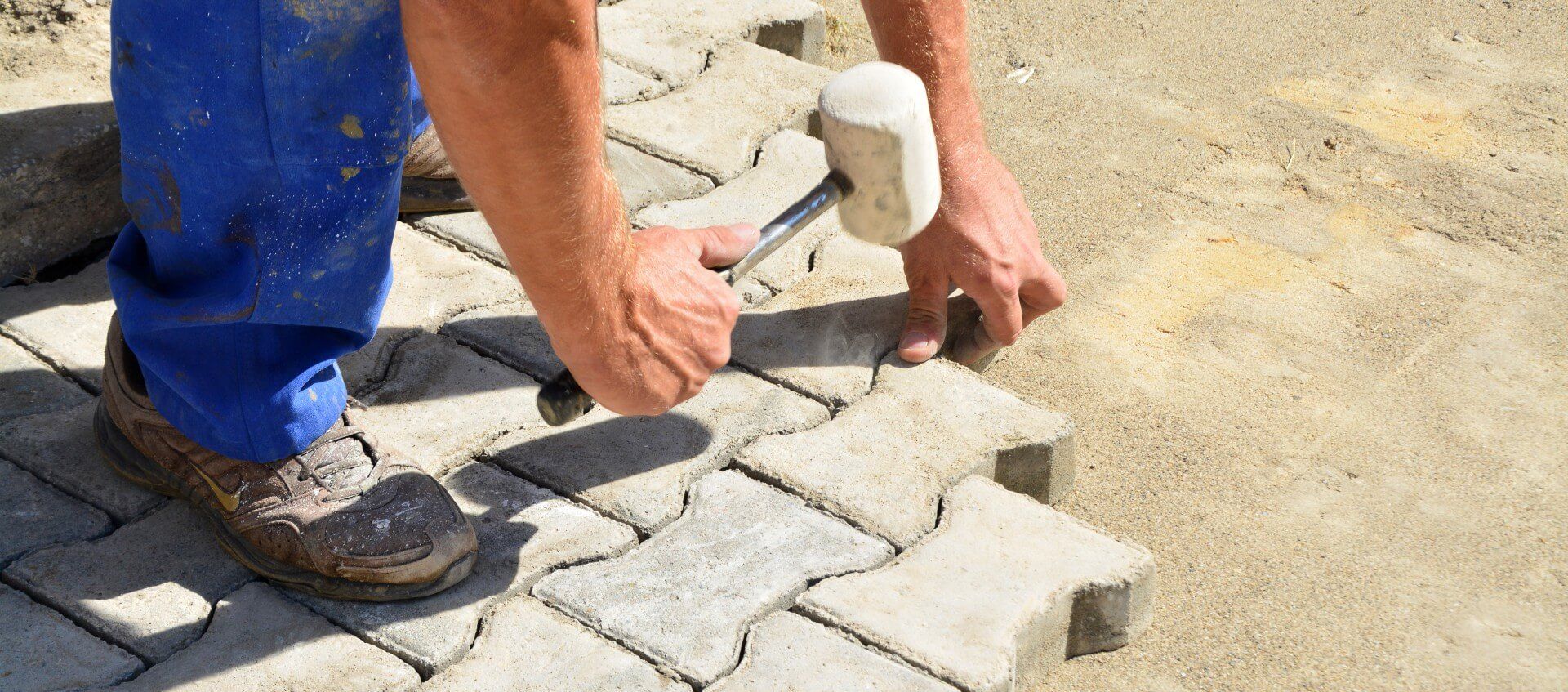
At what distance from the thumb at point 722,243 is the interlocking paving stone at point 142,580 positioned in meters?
0.82

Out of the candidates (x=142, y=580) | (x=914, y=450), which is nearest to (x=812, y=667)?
(x=914, y=450)

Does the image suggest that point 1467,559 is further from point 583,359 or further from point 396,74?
point 396,74

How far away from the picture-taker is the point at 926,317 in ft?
8.23

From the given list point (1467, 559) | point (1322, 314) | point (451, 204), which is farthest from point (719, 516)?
point (1322, 314)

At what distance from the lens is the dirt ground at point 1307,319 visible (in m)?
2.25

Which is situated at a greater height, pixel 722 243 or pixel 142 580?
pixel 722 243

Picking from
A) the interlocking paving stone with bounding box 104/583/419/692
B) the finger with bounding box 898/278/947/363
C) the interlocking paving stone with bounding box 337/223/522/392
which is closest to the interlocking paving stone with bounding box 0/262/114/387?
the interlocking paving stone with bounding box 337/223/522/392

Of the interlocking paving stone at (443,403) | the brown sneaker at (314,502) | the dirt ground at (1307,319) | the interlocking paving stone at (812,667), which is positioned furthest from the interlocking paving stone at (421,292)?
the dirt ground at (1307,319)

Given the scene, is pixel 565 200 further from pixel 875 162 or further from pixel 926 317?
pixel 926 317

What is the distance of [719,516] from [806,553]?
0.16 metres

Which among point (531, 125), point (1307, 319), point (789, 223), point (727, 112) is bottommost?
point (1307, 319)

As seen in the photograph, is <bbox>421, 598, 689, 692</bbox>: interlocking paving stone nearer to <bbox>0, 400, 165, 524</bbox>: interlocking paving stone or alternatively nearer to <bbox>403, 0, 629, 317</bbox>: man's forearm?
<bbox>403, 0, 629, 317</bbox>: man's forearm

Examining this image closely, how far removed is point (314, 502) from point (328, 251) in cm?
39

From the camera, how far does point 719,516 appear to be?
214 centimetres
